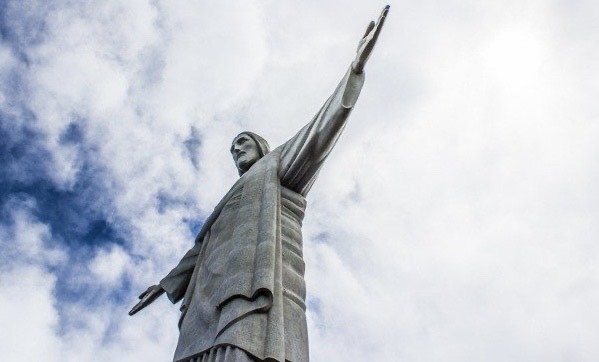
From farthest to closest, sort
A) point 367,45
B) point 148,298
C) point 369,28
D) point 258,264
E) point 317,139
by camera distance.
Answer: point 148,298, point 369,28, point 317,139, point 367,45, point 258,264

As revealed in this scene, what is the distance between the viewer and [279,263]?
6.43 meters

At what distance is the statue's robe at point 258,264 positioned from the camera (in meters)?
5.59

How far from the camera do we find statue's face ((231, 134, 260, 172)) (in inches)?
376

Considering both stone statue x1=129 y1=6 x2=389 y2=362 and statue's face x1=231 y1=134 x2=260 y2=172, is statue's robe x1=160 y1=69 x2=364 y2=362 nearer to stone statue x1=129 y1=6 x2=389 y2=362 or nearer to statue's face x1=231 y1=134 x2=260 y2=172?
stone statue x1=129 y1=6 x2=389 y2=362

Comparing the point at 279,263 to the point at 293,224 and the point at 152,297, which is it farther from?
the point at 152,297

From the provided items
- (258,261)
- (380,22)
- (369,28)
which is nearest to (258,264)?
(258,261)

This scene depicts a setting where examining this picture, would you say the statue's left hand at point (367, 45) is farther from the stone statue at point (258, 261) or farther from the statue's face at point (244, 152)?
the statue's face at point (244, 152)

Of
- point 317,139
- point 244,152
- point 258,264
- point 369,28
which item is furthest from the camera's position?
point 244,152

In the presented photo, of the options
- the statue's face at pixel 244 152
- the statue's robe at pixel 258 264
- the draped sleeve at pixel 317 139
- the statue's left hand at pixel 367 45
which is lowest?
the statue's robe at pixel 258 264

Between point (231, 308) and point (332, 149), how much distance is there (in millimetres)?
2945

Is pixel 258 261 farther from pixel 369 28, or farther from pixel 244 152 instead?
pixel 244 152

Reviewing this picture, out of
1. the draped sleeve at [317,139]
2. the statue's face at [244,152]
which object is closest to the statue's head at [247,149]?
the statue's face at [244,152]

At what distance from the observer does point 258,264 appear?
6.16 meters

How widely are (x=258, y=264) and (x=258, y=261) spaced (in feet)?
0.17
